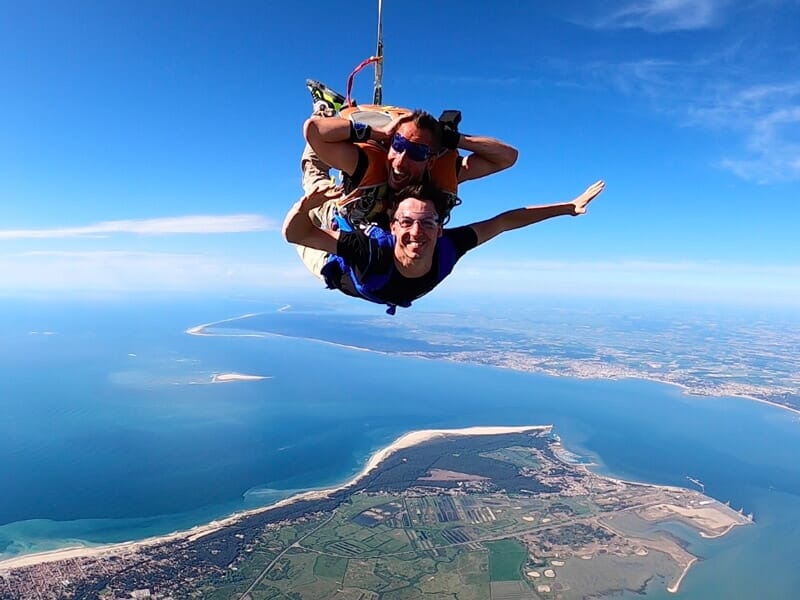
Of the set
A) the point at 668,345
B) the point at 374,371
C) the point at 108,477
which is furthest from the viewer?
the point at 668,345

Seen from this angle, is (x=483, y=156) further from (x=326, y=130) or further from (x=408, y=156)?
(x=326, y=130)

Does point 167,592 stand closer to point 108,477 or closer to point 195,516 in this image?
point 195,516

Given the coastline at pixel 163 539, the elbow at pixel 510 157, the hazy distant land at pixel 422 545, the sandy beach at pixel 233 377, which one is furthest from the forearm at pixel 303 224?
the sandy beach at pixel 233 377

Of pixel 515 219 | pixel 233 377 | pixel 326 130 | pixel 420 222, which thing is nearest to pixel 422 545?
pixel 515 219

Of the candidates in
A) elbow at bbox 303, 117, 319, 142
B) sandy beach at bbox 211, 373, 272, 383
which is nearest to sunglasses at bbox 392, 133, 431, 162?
elbow at bbox 303, 117, 319, 142

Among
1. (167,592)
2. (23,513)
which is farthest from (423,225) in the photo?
(23,513)

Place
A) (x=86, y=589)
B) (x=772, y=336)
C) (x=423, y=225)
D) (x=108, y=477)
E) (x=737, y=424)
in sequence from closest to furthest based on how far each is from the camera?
1. (x=423, y=225)
2. (x=86, y=589)
3. (x=108, y=477)
4. (x=737, y=424)
5. (x=772, y=336)
